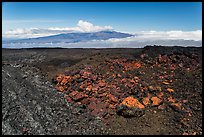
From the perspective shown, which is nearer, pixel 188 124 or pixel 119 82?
pixel 188 124

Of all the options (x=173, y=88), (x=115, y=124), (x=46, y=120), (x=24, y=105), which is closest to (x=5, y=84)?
(x=24, y=105)

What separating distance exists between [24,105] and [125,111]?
20.5ft

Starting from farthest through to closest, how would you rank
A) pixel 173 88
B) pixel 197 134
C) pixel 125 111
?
pixel 173 88 → pixel 125 111 → pixel 197 134

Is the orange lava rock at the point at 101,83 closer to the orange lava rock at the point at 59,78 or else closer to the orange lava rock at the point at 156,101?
the orange lava rock at the point at 59,78

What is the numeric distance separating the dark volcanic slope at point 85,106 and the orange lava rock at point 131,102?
0.55m

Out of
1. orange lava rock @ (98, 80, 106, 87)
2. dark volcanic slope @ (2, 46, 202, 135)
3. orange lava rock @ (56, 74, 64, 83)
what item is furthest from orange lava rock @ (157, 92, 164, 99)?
orange lava rock @ (56, 74, 64, 83)

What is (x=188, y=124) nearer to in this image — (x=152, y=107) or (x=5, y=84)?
(x=152, y=107)

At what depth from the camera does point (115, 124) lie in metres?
17.9

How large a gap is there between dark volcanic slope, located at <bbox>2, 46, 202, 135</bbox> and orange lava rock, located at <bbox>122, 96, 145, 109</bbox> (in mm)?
552

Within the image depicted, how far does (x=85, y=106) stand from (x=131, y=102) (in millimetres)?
3013

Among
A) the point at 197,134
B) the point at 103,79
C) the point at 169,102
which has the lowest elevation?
the point at 197,134

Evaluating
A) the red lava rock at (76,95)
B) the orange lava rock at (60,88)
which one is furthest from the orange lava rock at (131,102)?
the orange lava rock at (60,88)

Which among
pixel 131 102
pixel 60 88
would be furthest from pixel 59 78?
pixel 131 102

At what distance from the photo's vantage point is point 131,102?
19312mm
